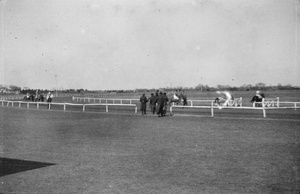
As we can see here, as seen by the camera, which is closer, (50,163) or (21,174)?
(21,174)

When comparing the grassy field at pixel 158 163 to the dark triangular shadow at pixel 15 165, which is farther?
the dark triangular shadow at pixel 15 165

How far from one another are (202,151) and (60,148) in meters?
4.24

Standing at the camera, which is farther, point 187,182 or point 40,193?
point 187,182

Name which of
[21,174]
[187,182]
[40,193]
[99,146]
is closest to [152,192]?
[187,182]

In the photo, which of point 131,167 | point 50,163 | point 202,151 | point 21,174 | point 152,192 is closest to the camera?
point 152,192

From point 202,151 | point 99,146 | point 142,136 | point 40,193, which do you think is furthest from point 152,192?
point 142,136

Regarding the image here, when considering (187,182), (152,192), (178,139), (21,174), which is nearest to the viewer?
(152,192)

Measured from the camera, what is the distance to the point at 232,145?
979cm

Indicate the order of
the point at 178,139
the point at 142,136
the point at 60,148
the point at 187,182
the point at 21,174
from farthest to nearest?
the point at 142,136 < the point at 178,139 < the point at 60,148 < the point at 21,174 < the point at 187,182

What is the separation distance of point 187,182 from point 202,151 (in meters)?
3.20

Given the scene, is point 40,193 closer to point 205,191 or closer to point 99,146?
point 205,191

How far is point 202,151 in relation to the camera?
888cm

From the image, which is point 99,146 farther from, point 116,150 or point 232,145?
point 232,145

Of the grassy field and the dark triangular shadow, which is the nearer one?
the grassy field
